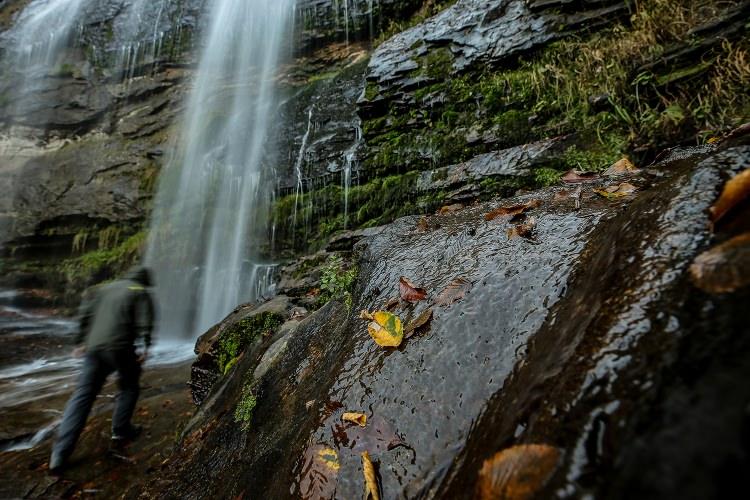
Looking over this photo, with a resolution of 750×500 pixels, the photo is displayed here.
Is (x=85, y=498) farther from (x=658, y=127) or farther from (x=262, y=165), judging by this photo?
(x=262, y=165)

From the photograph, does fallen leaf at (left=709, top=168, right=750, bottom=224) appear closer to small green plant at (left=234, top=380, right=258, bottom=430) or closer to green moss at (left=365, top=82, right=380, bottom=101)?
small green plant at (left=234, top=380, right=258, bottom=430)

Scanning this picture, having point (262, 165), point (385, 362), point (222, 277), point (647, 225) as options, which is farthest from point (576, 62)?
point (222, 277)

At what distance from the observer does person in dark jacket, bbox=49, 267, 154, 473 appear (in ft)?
11.5

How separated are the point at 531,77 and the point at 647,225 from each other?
5.24 metres

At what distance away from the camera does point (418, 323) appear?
1.61 meters

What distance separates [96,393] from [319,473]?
3.49 m

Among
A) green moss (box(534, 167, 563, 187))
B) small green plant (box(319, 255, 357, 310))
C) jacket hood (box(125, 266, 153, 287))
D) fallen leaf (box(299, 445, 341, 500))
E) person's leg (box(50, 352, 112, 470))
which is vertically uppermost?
green moss (box(534, 167, 563, 187))

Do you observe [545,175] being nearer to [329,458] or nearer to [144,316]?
[329,458]

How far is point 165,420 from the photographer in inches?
161

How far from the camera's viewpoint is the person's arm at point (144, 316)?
3.77 m

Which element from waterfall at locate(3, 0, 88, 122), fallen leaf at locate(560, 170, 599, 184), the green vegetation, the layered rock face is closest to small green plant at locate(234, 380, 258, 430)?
the layered rock face

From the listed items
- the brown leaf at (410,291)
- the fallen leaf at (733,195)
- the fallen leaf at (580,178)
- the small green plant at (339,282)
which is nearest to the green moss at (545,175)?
the fallen leaf at (580,178)

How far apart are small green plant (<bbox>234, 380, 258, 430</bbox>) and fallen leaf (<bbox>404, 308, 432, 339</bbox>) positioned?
1309 millimetres

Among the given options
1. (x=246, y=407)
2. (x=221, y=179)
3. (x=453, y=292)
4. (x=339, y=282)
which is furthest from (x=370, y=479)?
(x=221, y=179)
